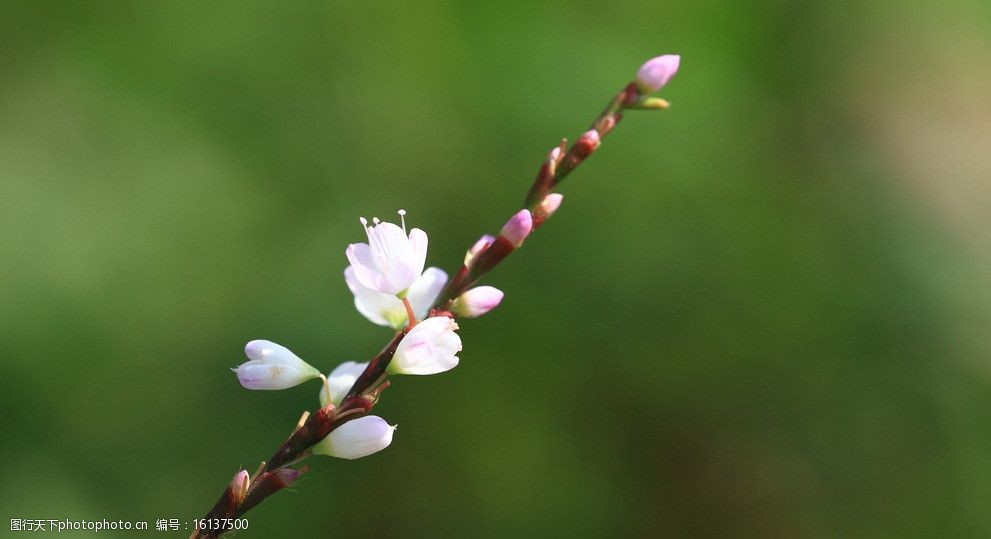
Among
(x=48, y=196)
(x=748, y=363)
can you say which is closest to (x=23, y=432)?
(x=48, y=196)

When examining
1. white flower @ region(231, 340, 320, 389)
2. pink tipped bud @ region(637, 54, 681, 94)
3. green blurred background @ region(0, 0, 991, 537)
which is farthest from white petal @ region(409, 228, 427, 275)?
green blurred background @ region(0, 0, 991, 537)

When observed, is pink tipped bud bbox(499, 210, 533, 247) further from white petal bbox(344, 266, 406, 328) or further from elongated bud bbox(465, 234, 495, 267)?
white petal bbox(344, 266, 406, 328)

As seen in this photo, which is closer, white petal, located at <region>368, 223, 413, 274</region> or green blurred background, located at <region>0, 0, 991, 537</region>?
white petal, located at <region>368, 223, 413, 274</region>

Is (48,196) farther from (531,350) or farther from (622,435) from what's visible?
(622,435)

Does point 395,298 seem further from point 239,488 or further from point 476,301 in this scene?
point 239,488

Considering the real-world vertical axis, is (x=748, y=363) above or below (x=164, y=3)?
below

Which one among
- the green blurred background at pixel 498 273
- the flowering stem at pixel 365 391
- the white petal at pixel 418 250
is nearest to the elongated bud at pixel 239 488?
the flowering stem at pixel 365 391

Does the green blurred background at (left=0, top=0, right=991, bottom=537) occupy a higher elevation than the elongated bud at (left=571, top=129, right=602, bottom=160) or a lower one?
higher
